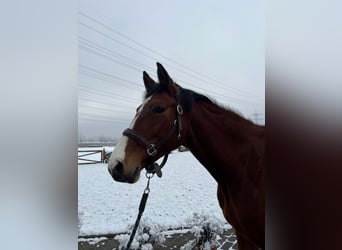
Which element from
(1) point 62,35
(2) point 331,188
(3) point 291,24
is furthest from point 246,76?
(1) point 62,35

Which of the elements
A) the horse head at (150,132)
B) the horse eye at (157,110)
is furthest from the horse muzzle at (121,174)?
the horse eye at (157,110)

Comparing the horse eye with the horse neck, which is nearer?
the horse eye

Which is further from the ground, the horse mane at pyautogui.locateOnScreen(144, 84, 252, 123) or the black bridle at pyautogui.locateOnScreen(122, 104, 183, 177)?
the horse mane at pyautogui.locateOnScreen(144, 84, 252, 123)

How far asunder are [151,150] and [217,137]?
279 mm

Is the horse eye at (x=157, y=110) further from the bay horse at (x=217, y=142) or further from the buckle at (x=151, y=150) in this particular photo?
the buckle at (x=151, y=150)

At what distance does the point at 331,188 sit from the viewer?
1.61 feet

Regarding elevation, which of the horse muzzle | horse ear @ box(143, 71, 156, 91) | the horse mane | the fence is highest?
horse ear @ box(143, 71, 156, 91)

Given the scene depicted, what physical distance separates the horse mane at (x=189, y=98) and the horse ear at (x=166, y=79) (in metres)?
0.01

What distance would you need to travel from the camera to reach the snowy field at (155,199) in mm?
692

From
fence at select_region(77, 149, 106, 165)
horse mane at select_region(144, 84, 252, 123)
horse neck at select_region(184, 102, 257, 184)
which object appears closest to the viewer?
fence at select_region(77, 149, 106, 165)

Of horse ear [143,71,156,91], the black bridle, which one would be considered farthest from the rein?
horse ear [143,71,156,91]

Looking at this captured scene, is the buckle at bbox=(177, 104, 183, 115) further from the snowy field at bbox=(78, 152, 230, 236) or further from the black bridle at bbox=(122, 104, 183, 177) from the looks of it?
the snowy field at bbox=(78, 152, 230, 236)

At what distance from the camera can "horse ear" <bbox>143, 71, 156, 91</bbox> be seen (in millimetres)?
752

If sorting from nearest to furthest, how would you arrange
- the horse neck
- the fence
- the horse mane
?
the fence, the horse mane, the horse neck
